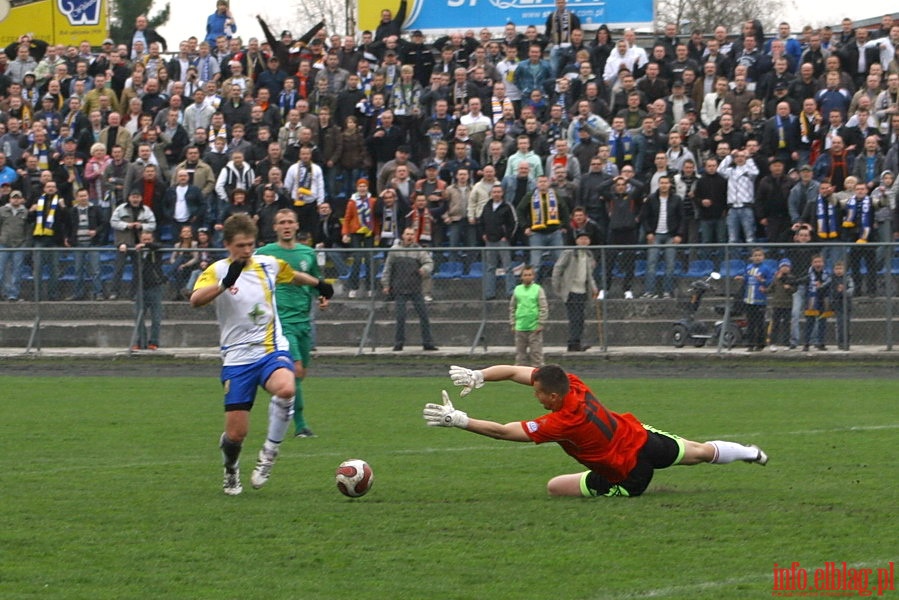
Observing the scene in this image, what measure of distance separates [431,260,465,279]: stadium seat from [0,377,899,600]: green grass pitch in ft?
23.3

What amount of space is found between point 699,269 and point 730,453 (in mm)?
11731

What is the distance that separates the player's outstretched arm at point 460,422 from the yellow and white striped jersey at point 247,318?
5.06ft

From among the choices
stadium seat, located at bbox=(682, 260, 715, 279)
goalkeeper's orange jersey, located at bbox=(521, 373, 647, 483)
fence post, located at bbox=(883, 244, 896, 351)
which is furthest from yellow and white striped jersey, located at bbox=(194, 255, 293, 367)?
fence post, located at bbox=(883, 244, 896, 351)

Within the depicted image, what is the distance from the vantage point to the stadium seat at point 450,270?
2202 centimetres

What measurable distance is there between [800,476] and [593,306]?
444 inches

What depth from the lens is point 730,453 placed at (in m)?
9.82

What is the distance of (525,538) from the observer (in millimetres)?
7961

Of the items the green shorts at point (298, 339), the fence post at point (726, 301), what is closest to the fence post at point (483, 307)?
the fence post at point (726, 301)

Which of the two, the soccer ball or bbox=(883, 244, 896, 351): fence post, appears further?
bbox=(883, 244, 896, 351): fence post

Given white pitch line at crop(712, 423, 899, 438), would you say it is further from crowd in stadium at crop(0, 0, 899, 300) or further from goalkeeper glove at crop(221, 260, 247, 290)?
crowd in stadium at crop(0, 0, 899, 300)

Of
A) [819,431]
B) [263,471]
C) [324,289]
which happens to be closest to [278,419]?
[263,471]

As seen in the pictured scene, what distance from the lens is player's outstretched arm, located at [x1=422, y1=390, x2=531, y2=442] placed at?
862 cm

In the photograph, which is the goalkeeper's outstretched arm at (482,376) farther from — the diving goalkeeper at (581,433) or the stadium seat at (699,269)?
the stadium seat at (699,269)

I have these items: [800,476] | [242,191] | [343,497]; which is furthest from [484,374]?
[242,191]
